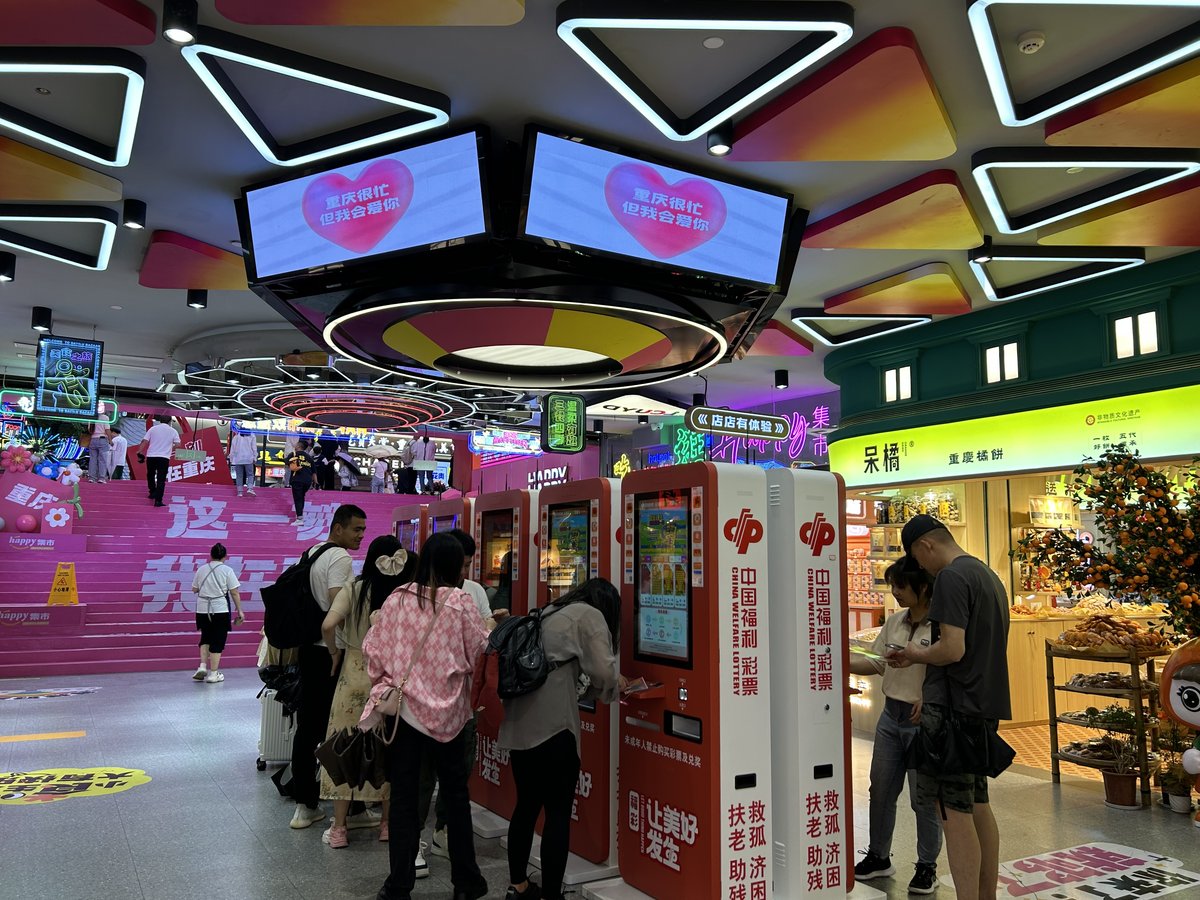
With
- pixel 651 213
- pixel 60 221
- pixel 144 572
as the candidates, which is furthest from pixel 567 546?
pixel 144 572

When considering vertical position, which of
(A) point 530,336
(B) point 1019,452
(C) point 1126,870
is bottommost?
(C) point 1126,870

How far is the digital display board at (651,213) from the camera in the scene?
5012 mm

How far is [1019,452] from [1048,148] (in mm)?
3515

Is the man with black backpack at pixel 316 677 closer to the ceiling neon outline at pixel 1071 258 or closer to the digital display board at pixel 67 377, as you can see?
the ceiling neon outline at pixel 1071 258

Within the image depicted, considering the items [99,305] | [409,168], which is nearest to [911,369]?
[409,168]

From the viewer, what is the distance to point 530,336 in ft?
21.6

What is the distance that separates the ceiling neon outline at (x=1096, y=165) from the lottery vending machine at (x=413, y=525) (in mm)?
4551

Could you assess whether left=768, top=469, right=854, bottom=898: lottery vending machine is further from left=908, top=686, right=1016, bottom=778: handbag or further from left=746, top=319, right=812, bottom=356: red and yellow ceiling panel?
left=746, top=319, right=812, bottom=356: red and yellow ceiling panel

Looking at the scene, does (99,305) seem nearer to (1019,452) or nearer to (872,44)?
(872,44)

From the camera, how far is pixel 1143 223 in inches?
229

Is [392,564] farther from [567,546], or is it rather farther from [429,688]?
[429,688]

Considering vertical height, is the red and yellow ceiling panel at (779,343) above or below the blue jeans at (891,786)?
above

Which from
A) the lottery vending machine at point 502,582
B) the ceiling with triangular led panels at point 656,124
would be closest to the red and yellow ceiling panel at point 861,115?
the ceiling with triangular led panels at point 656,124

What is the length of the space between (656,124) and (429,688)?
304 cm
